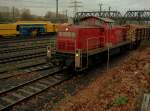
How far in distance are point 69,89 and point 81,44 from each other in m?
3.17

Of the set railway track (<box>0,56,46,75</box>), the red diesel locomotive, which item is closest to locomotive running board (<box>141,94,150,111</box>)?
the red diesel locomotive

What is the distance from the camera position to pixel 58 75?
507 inches

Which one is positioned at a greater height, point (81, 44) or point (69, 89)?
point (81, 44)

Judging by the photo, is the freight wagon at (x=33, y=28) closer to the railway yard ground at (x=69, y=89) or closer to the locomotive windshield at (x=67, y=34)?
the railway yard ground at (x=69, y=89)

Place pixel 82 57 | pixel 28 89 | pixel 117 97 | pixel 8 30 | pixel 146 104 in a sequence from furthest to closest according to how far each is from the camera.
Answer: pixel 8 30 < pixel 82 57 < pixel 28 89 < pixel 117 97 < pixel 146 104

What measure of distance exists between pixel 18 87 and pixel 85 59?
4024 mm

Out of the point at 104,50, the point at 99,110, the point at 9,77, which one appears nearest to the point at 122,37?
the point at 104,50

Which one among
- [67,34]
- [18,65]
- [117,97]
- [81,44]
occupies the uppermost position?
[67,34]

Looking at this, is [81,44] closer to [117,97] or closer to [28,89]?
[28,89]

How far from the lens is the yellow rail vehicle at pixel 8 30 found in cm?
3372

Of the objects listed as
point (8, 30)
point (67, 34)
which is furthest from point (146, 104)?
point (8, 30)

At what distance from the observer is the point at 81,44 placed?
1296 cm

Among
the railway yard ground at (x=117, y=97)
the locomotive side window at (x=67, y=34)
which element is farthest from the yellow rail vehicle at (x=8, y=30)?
the railway yard ground at (x=117, y=97)

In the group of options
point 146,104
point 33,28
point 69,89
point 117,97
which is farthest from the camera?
point 33,28
